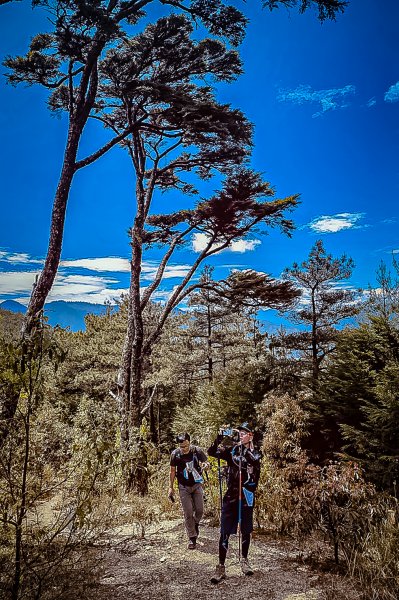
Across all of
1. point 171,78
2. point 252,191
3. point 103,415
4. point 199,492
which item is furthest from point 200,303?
point 103,415

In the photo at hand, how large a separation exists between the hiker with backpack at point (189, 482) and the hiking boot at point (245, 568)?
3.12ft

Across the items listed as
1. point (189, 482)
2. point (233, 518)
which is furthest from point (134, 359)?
point (233, 518)

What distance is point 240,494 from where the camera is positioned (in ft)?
14.5

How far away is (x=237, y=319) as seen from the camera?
2194 cm

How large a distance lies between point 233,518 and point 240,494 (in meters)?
0.31

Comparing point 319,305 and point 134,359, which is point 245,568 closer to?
point 134,359

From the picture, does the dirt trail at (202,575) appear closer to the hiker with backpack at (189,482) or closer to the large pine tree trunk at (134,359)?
the hiker with backpack at (189,482)

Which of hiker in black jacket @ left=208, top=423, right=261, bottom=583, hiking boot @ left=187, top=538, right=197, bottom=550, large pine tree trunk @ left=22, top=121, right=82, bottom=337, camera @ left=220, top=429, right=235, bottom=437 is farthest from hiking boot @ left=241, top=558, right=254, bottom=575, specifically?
large pine tree trunk @ left=22, top=121, right=82, bottom=337

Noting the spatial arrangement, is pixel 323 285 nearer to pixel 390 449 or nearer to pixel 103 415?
pixel 390 449

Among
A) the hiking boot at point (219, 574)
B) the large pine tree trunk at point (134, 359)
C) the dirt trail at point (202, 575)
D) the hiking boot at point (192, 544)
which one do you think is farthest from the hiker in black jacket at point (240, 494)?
the large pine tree trunk at point (134, 359)

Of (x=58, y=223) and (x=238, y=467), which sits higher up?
(x=58, y=223)

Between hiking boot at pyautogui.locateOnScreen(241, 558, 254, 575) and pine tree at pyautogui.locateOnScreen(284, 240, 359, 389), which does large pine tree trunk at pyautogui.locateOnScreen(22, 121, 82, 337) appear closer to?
hiking boot at pyautogui.locateOnScreen(241, 558, 254, 575)

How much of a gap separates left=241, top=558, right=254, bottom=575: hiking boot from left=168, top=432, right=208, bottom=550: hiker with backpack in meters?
0.95

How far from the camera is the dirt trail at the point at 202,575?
3.95 meters
